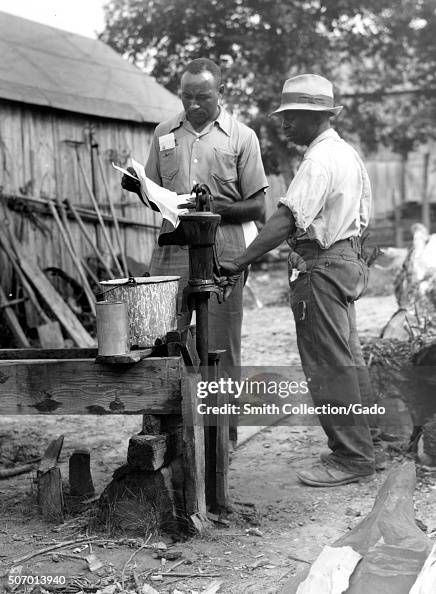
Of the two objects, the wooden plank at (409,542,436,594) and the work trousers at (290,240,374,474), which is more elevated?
the work trousers at (290,240,374,474)

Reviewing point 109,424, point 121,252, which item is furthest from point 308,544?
point 121,252

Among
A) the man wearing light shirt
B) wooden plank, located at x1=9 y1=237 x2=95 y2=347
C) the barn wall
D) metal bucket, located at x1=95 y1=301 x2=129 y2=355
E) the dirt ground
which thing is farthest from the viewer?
the barn wall

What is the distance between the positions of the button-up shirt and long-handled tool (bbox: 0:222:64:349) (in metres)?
4.57

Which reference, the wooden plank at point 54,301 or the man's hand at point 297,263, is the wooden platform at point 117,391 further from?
the wooden plank at point 54,301

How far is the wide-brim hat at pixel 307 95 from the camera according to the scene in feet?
14.4

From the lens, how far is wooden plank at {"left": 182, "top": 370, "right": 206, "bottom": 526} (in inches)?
144

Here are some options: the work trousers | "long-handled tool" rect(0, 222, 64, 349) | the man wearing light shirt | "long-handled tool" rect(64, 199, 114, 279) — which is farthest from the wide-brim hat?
"long-handled tool" rect(64, 199, 114, 279)

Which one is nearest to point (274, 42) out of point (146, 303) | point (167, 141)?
point (167, 141)

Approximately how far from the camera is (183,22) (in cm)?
1769

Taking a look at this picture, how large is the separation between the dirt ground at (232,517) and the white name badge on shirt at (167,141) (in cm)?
200

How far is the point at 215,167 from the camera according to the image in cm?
496

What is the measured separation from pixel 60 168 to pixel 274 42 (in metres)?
9.08

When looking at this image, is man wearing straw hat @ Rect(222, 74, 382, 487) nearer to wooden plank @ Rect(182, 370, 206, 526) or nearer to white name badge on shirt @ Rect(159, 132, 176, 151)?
white name badge on shirt @ Rect(159, 132, 176, 151)

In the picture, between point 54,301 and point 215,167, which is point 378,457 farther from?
point 54,301
